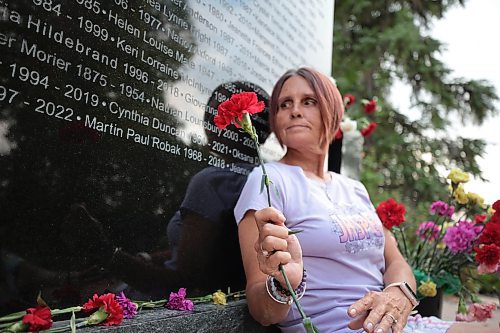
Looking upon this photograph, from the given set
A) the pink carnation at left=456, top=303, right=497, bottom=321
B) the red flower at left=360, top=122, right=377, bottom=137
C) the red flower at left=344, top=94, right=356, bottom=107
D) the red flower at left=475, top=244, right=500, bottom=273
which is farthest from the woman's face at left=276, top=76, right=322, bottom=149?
the red flower at left=360, top=122, right=377, bottom=137

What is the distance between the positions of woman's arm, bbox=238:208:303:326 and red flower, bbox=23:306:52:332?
472 mm

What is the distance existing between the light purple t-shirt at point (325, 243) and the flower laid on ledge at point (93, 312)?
35 cm

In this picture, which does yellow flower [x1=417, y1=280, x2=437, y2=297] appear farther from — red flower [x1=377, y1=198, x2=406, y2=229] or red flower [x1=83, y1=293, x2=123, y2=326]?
red flower [x1=83, y1=293, x2=123, y2=326]

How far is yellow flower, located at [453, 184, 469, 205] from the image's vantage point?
2480 millimetres

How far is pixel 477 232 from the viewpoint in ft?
7.65

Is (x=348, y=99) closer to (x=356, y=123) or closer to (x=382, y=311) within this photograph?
(x=356, y=123)

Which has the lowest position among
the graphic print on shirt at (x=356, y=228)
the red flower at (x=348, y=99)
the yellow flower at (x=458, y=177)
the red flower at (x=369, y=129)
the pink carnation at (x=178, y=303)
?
the pink carnation at (x=178, y=303)

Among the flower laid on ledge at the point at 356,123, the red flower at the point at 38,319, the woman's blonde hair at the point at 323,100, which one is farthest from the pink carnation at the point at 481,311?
the red flower at the point at 38,319

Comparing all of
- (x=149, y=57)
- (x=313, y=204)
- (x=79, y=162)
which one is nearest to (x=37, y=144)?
(x=79, y=162)

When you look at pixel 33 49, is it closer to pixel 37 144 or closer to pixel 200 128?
pixel 37 144

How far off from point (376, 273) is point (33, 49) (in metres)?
1.36

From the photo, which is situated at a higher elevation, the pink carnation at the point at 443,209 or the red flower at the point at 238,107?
the red flower at the point at 238,107

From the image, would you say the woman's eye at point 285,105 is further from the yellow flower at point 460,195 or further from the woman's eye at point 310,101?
the yellow flower at point 460,195

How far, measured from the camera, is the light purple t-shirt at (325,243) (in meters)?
1.47
